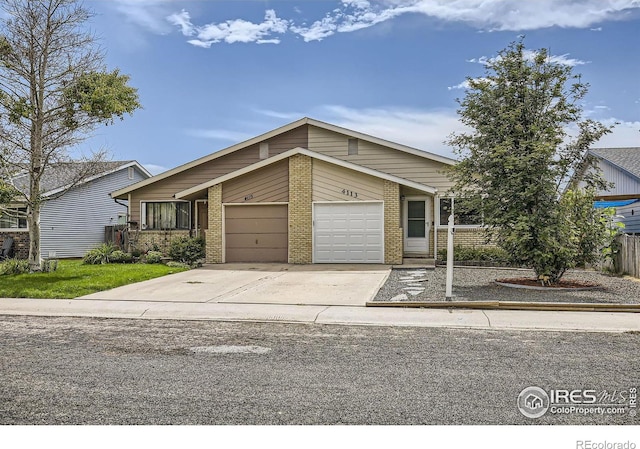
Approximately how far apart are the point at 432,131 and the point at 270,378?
1436 cm

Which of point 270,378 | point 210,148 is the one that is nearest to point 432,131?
point 210,148

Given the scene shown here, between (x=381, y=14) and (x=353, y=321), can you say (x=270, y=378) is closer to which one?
(x=353, y=321)

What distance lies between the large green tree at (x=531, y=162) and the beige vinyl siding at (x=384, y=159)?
7204 millimetres

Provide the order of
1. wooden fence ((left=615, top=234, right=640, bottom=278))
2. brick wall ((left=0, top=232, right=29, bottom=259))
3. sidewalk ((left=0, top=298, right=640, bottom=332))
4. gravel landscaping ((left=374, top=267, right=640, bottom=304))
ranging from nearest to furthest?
1. sidewalk ((left=0, top=298, right=640, bottom=332))
2. gravel landscaping ((left=374, top=267, right=640, bottom=304))
3. wooden fence ((left=615, top=234, right=640, bottom=278))
4. brick wall ((left=0, top=232, right=29, bottom=259))

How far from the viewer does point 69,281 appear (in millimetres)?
12859

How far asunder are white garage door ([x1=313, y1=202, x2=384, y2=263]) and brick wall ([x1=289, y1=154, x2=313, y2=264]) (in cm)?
26

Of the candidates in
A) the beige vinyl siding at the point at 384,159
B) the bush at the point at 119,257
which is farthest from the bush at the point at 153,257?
the beige vinyl siding at the point at 384,159

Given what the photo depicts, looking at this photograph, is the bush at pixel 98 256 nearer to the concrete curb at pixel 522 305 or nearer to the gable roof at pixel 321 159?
the gable roof at pixel 321 159

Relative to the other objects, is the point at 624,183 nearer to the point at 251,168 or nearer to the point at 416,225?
the point at 416,225

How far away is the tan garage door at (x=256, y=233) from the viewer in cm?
1883

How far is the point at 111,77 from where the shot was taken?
14.5 meters

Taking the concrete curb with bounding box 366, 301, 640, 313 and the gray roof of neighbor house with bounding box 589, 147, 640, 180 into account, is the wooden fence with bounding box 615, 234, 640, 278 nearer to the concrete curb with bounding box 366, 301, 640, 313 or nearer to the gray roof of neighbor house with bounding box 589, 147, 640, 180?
the concrete curb with bounding box 366, 301, 640, 313

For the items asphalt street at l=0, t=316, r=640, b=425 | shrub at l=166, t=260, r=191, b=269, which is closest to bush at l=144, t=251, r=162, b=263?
shrub at l=166, t=260, r=191, b=269

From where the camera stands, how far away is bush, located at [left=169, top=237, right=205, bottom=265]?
19172 mm
